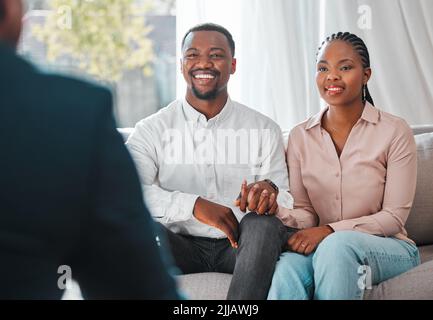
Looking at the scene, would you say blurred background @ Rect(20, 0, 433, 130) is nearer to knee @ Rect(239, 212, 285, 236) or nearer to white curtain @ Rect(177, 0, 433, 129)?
white curtain @ Rect(177, 0, 433, 129)

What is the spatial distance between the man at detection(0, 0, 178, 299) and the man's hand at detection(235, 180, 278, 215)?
106cm

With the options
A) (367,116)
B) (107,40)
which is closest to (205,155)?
(367,116)

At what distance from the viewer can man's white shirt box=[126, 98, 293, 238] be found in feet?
5.64

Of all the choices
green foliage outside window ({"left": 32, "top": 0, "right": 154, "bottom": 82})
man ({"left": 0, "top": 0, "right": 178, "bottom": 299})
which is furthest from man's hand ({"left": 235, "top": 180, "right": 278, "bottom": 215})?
green foliage outside window ({"left": 32, "top": 0, "right": 154, "bottom": 82})

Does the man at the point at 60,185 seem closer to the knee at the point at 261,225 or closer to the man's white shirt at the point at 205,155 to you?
the knee at the point at 261,225

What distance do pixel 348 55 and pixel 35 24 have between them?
1.92 meters

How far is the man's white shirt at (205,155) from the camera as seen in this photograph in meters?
1.72

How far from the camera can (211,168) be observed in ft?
5.89

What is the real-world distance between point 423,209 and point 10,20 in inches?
62.8

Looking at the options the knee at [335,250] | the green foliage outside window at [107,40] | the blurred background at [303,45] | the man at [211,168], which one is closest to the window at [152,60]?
the green foliage outside window at [107,40]

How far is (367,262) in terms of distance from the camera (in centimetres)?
149
